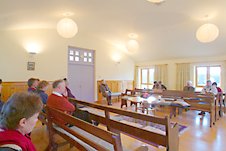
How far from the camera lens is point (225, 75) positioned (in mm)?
6527

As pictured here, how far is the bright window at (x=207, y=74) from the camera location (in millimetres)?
6887

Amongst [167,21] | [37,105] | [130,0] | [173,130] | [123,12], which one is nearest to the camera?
[37,105]

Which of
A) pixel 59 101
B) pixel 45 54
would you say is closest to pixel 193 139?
pixel 59 101

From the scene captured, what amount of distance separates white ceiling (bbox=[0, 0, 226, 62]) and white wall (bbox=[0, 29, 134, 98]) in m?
0.29

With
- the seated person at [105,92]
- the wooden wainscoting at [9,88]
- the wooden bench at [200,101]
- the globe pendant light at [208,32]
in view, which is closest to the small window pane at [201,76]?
the wooden bench at [200,101]

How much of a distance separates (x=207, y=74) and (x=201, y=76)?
0.25 metres

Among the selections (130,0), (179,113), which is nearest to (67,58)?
(130,0)

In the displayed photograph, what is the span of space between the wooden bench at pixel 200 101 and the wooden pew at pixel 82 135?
3423 millimetres

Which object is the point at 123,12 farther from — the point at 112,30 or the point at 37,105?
the point at 37,105

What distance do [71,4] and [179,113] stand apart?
15.1 feet

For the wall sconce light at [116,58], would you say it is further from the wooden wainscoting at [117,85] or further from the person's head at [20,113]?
the person's head at [20,113]

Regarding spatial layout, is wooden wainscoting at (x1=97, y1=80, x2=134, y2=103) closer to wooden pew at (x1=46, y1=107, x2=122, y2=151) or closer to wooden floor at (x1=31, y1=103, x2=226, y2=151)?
wooden floor at (x1=31, y1=103, x2=226, y2=151)

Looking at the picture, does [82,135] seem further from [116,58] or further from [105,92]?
[116,58]

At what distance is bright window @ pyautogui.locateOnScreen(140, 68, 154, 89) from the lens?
887cm
